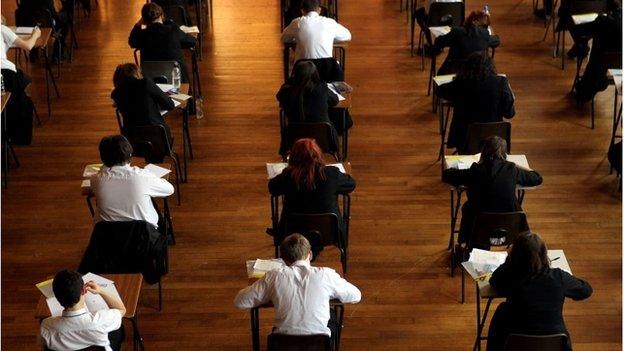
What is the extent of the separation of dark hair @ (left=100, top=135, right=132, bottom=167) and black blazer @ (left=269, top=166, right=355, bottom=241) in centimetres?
98

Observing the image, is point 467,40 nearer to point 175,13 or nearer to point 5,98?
point 175,13

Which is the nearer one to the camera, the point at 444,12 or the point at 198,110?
the point at 198,110

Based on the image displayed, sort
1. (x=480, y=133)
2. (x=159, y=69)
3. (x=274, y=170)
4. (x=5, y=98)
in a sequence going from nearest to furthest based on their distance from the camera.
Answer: (x=274, y=170) < (x=480, y=133) < (x=5, y=98) < (x=159, y=69)

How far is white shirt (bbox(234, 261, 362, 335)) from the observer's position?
5406 mm

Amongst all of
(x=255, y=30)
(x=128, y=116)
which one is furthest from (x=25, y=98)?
(x=255, y=30)

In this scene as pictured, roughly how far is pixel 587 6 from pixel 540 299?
5896mm

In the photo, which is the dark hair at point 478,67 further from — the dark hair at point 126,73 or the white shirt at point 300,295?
the white shirt at point 300,295

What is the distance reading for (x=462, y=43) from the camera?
9156 millimetres

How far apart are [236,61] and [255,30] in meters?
1.02

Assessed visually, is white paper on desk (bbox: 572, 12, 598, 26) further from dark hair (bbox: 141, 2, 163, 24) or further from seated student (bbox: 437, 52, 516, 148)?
dark hair (bbox: 141, 2, 163, 24)

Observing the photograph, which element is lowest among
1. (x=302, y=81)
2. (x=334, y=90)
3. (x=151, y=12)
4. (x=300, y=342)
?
(x=300, y=342)

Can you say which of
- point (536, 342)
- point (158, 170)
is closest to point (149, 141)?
point (158, 170)

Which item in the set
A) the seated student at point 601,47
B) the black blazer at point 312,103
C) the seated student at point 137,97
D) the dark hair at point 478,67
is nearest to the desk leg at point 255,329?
the black blazer at point 312,103

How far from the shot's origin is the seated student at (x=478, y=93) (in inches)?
313
